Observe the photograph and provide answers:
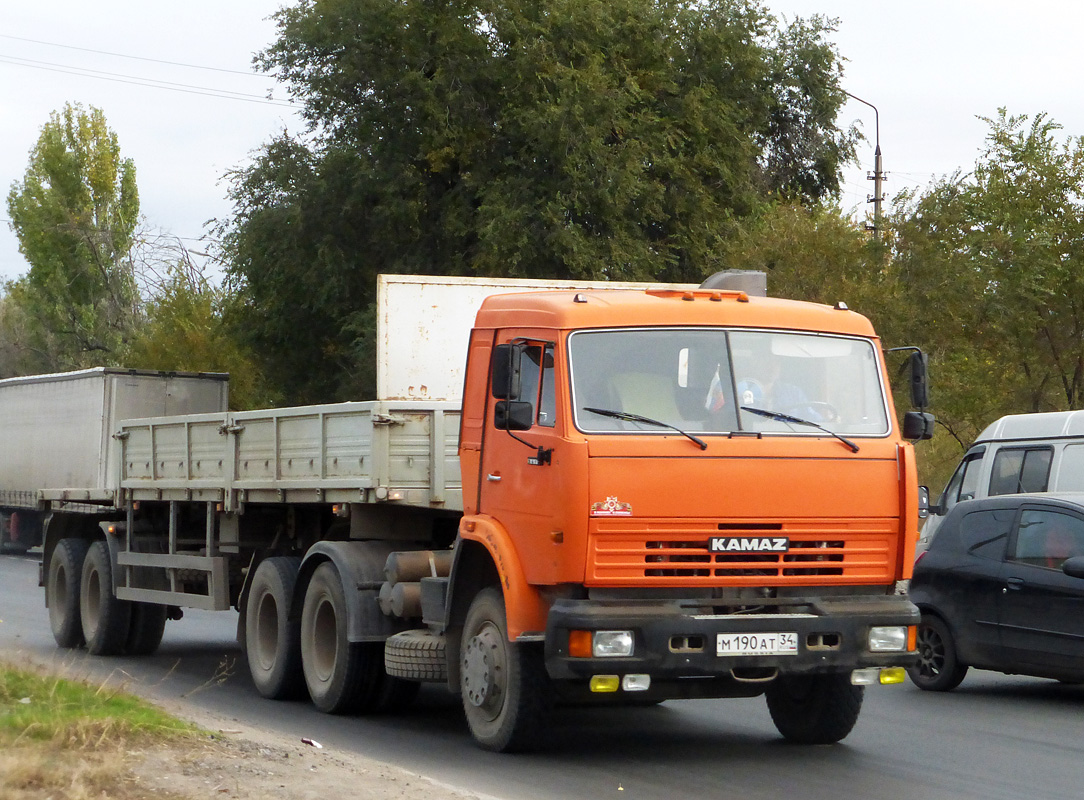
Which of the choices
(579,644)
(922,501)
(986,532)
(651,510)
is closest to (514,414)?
(651,510)

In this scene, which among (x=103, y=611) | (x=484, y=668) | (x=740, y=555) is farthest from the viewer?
(x=103, y=611)

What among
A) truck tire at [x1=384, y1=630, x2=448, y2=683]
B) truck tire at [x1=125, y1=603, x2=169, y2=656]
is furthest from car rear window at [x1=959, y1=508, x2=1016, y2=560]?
truck tire at [x1=125, y1=603, x2=169, y2=656]

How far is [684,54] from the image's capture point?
→ 34.6 m

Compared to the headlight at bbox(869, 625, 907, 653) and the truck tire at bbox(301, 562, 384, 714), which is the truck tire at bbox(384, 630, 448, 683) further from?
the headlight at bbox(869, 625, 907, 653)

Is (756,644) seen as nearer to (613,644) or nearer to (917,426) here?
(613,644)

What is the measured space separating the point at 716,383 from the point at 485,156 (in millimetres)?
24857

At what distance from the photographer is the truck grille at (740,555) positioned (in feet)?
26.0

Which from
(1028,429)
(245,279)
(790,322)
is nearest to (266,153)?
(245,279)

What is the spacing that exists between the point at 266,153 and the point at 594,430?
28449 mm

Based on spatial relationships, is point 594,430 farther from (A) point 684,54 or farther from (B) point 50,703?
(A) point 684,54

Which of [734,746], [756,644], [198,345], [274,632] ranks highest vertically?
[198,345]

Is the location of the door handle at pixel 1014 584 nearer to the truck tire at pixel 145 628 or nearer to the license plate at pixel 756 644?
the license plate at pixel 756 644

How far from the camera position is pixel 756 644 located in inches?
315

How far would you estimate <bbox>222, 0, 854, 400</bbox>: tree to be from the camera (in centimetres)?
3086
